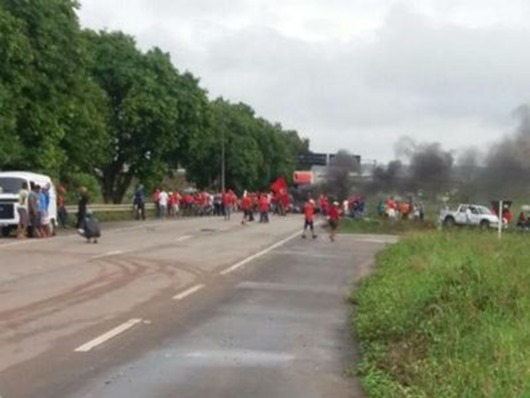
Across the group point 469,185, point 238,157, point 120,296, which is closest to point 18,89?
point 469,185

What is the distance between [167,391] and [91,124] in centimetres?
4210

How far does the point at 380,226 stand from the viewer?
163ft

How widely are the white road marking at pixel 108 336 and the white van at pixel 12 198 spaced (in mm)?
21235

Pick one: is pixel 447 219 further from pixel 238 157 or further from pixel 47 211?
pixel 238 157

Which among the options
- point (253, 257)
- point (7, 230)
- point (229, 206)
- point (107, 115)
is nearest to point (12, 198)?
point (7, 230)

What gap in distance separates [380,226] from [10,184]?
20.3 meters

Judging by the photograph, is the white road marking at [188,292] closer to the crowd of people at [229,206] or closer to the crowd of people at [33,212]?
the crowd of people at [33,212]

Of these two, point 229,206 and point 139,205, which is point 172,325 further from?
point 229,206

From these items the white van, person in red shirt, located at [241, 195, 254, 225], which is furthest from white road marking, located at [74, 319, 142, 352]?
person in red shirt, located at [241, 195, 254, 225]

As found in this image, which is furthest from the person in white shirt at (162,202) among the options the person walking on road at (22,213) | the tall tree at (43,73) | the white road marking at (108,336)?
the white road marking at (108,336)

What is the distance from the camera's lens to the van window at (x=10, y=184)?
113 feet

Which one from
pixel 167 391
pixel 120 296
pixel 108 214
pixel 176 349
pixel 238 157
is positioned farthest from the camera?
pixel 238 157

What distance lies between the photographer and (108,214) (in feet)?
182

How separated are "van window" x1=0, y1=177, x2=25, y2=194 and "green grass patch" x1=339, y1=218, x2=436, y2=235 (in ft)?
54.9
